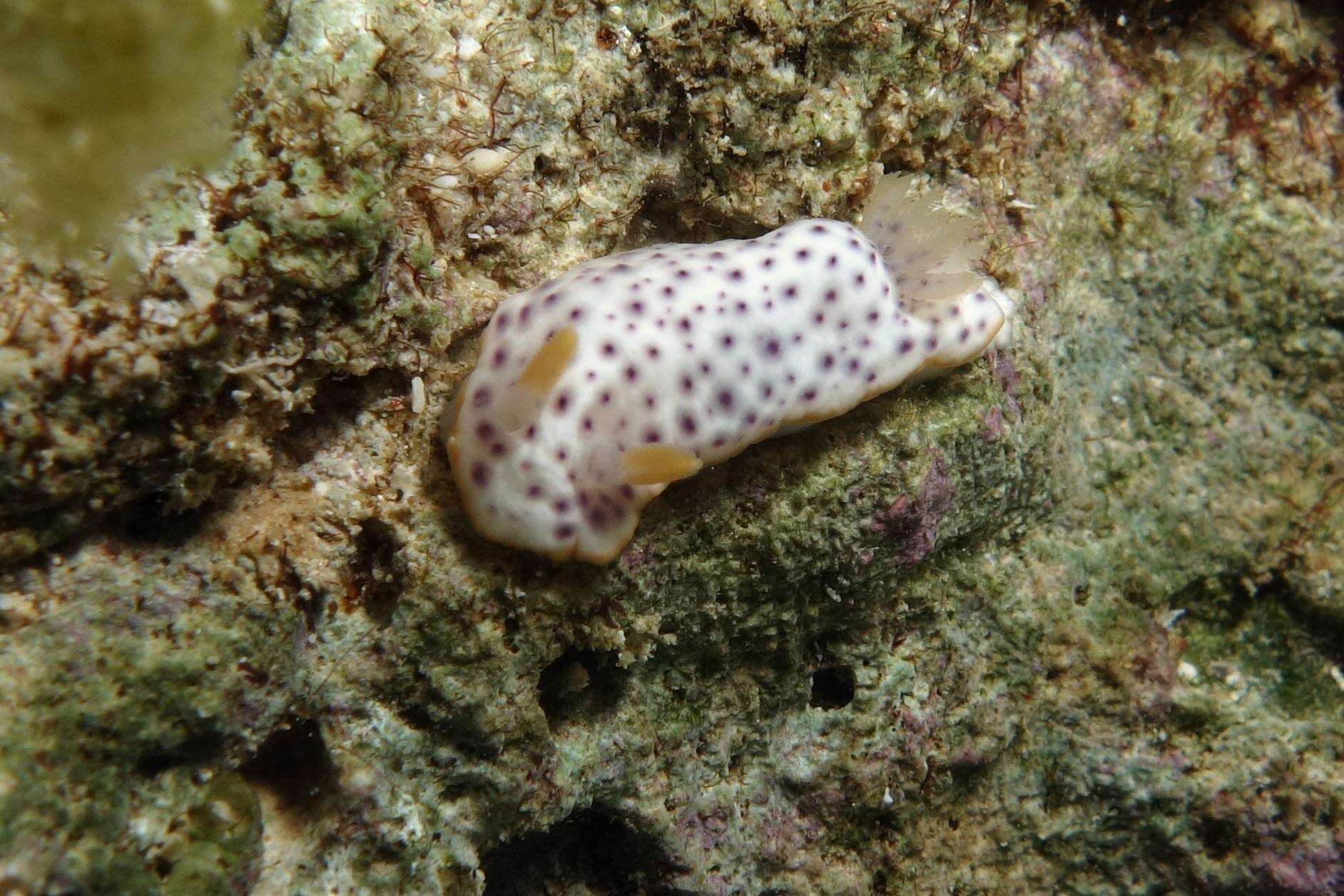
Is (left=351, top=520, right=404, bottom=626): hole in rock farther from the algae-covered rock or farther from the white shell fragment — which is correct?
the white shell fragment

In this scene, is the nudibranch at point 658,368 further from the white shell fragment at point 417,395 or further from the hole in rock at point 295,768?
the hole in rock at point 295,768

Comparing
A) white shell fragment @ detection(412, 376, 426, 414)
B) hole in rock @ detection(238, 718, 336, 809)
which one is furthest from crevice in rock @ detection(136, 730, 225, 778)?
white shell fragment @ detection(412, 376, 426, 414)

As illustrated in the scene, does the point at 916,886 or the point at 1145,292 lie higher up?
the point at 1145,292

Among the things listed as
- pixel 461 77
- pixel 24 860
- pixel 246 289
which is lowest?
pixel 24 860

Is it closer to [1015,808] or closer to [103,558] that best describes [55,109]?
[103,558]

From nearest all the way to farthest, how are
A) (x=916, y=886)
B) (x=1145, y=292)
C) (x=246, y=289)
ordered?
1. (x=246, y=289)
2. (x=916, y=886)
3. (x=1145, y=292)

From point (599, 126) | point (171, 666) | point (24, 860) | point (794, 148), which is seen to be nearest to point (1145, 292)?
point (794, 148)

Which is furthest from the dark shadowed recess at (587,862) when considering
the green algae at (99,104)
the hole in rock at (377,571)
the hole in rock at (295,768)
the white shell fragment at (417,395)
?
the green algae at (99,104)
